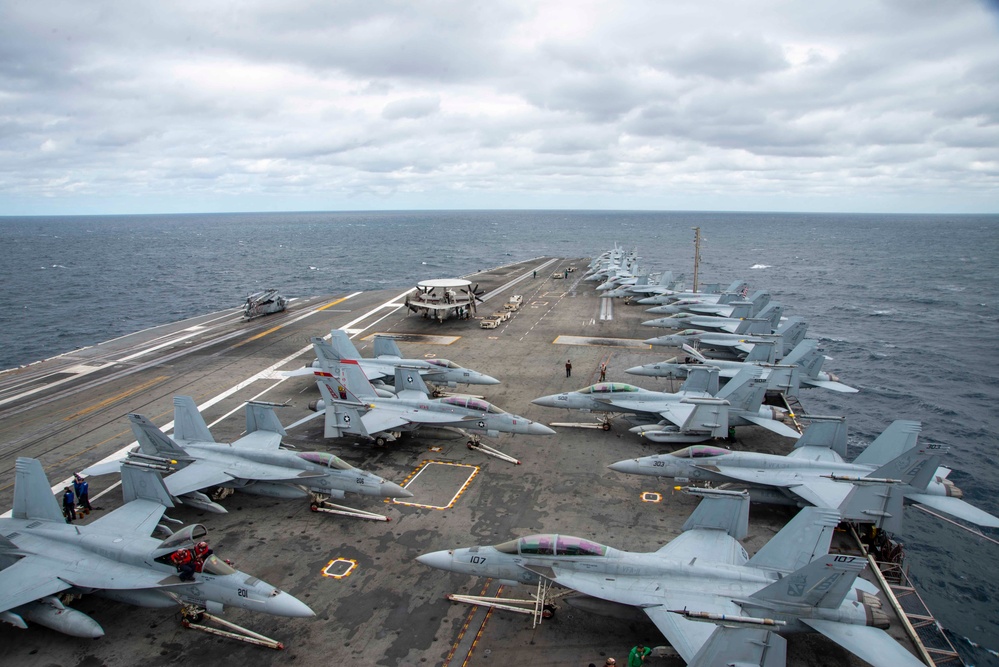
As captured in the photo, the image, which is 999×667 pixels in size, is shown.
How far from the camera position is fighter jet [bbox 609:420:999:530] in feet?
67.6

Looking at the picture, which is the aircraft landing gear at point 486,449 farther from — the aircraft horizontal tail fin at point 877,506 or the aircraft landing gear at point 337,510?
the aircraft horizontal tail fin at point 877,506

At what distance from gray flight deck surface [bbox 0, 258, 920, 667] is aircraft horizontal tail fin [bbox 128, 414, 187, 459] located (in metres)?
2.59

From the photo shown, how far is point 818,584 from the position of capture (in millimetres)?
14586

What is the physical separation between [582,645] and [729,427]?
17.8 meters

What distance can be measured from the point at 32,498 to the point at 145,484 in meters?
3.29

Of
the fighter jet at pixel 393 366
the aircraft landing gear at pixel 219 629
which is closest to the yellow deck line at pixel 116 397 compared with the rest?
the fighter jet at pixel 393 366

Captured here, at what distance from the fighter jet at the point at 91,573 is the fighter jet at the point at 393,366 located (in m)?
16.5

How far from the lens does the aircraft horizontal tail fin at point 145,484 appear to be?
20.4m

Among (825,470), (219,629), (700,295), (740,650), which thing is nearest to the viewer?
(740,650)

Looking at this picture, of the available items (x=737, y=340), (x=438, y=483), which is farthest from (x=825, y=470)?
(x=737, y=340)

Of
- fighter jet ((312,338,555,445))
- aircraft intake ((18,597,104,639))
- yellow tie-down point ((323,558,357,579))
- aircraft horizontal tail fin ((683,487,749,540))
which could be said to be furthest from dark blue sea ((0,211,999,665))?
aircraft intake ((18,597,104,639))

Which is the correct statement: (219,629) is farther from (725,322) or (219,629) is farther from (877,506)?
(725,322)

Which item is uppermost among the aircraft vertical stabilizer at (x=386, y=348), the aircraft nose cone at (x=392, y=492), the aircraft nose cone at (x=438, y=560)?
the aircraft vertical stabilizer at (x=386, y=348)

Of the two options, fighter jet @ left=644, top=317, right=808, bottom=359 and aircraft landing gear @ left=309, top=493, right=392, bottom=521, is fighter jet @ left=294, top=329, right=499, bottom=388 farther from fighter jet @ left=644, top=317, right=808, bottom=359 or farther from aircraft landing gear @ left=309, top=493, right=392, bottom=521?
fighter jet @ left=644, top=317, right=808, bottom=359
